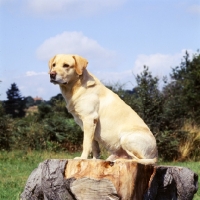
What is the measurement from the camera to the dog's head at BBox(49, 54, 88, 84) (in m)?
5.98

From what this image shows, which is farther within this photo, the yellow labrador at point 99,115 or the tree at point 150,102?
the tree at point 150,102

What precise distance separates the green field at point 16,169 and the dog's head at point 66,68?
273 cm

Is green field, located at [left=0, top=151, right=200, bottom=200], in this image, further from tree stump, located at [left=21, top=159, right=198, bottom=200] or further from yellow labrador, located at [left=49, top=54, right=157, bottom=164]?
yellow labrador, located at [left=49, top=54, right=157, bottom=164]

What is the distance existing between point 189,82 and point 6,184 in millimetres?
18313

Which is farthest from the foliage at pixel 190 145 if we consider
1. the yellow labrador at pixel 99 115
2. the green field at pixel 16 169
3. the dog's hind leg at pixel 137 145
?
the dog's hind leg at pixel 137 145

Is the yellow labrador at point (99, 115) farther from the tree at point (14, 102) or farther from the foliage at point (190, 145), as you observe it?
the tree at point (14, 102)

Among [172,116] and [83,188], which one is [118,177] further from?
[172,116]

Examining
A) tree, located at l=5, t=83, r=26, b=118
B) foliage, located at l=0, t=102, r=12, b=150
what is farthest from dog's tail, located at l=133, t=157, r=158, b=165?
tree, located at l=5, t=83, r=26, b=118

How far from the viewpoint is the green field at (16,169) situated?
865cm

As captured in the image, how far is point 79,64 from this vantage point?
20.2 feet

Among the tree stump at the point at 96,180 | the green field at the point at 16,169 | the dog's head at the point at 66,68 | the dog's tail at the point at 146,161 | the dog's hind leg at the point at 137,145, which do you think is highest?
the dog's head at the point at 66,68

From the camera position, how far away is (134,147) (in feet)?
20.2

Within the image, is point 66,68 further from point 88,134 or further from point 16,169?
point 16,169

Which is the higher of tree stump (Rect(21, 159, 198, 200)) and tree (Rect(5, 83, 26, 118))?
tree (Rect(5, 83, 26, 118))
